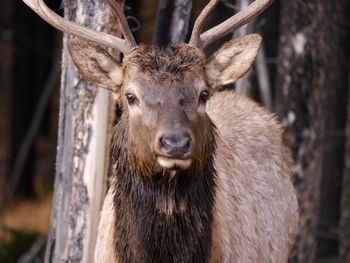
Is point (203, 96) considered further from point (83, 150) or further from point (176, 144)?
point (83, 150)

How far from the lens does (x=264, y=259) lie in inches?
287

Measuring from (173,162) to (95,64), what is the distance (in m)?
1.02

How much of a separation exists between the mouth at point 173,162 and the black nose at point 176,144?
6 cm

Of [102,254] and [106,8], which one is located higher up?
[106,8]

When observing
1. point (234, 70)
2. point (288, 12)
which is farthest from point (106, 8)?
point (288, 12)

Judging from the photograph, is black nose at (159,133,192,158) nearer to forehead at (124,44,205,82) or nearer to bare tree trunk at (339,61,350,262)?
forehead at (124,44,205,82)

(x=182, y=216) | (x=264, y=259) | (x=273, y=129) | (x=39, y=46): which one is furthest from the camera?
(x=39, y=46)

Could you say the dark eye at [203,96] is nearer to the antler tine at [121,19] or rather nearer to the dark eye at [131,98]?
the dark eye at [131,98]

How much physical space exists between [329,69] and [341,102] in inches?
102

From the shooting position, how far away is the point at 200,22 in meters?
6.48

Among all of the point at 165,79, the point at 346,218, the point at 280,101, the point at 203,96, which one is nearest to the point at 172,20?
the point at 203,96

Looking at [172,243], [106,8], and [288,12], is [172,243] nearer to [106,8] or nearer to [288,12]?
[106,8]

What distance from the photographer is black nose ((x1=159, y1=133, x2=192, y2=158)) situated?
5.75 meters

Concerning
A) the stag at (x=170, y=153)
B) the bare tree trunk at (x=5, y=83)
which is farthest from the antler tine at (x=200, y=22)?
the bare tree trunk at (x=5, y=83)
